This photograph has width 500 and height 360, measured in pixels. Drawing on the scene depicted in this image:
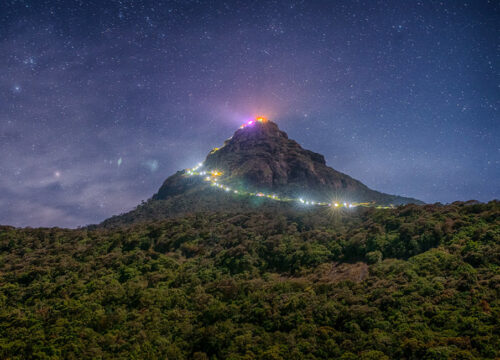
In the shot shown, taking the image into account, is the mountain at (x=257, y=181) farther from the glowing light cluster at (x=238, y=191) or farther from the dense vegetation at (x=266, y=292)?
the dense vegetation at (x=266, y=292)

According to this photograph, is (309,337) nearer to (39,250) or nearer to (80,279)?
(80,279)

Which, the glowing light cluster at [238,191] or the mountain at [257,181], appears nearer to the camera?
the glowing light cluster at [238,191]

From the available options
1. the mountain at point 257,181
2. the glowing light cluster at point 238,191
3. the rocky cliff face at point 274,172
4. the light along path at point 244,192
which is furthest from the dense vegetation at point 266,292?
the rocky cliff face at point 274,172

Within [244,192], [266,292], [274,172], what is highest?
[274,172]

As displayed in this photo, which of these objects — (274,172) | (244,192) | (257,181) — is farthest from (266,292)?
(274,172)

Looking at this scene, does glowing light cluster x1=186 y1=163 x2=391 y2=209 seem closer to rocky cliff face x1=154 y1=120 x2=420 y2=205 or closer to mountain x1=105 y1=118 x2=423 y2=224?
mountain x1=105 y1=118 x2=423 y2=224

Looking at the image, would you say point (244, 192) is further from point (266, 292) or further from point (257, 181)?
point (266, 292)

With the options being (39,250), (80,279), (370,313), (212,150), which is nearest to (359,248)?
(370,313)
